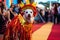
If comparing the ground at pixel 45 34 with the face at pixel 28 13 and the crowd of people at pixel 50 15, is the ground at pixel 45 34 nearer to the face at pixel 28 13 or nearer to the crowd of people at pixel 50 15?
the face at pixel 28 13

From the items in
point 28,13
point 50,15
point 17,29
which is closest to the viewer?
point 17,29

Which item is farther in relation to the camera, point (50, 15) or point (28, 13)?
point (50, 15)

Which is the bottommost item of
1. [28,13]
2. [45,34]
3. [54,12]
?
[45,34]

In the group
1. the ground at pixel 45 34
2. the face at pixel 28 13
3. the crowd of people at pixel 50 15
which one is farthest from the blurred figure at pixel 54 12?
the face at pixel 28 13

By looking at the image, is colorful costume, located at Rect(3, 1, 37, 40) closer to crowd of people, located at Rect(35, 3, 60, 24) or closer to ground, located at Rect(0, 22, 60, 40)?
ground, located at Rect(0, 22, 60, 40)

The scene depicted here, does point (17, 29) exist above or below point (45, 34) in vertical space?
above

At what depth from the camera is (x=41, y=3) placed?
17.5 metres

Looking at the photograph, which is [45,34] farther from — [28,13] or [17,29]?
[17,29]

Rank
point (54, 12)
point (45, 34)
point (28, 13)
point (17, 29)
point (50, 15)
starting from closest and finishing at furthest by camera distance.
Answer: point (17, 29) < point (28, 13) < point (45, 34) < point (54, 12) < point (50, 15)

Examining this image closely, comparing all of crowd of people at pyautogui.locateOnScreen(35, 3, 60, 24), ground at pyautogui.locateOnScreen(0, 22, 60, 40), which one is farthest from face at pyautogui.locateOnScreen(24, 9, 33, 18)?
crowd of people at pyautogui.locateOnScreen(35, 3, 60, 24)

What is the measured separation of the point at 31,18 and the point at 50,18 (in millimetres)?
12944

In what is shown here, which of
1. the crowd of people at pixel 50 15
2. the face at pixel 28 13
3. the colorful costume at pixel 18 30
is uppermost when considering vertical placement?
the face at pixel 28 13

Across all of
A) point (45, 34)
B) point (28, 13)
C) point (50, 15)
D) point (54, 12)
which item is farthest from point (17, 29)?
point (50, 15)

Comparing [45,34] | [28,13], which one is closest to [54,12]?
[45,34]
